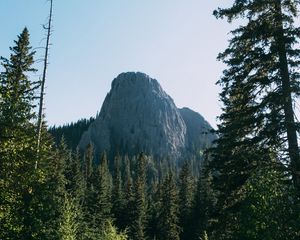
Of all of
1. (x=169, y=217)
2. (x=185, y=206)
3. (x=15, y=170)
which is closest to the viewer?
(x=15, y=170)

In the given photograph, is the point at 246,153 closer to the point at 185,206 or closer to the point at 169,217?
the point at 169,217

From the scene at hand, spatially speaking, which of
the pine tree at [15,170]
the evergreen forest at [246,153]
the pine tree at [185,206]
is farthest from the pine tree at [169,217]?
the pine tree at [15,170]

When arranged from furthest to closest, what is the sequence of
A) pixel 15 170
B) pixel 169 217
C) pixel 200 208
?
pixel 200 208
pixel 169 217
pixel 15 170

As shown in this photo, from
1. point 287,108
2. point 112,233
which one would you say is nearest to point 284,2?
point 287,108

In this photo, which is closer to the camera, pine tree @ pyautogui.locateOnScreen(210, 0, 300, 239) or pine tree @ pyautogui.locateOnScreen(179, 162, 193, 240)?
pine tree @ pyautogui.locateOnScreen(210, 0, 300, 239)

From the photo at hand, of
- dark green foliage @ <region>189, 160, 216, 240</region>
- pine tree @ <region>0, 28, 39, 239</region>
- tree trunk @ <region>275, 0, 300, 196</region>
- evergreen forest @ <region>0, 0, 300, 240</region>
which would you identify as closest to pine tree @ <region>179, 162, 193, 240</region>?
dark green foliage @ <region>189, 160, 216, 240</region>

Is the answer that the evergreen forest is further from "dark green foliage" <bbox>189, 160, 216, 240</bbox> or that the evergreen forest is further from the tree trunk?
"dark green foliage" <bbox>189, 160, 216, 240</bbox>

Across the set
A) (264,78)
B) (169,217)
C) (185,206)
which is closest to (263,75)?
(264,78)

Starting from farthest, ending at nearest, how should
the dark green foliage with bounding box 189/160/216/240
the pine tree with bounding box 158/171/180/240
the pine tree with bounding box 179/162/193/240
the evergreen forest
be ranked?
the pine tree with bounding box 179/162/193/240 → the dark green foliage with bounding box 189/160/216/240 → the pine tree with bounding box 158/171/180/240 → the evergreen forest

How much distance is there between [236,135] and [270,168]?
4.10 metres

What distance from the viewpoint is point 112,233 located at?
30844 millimetres

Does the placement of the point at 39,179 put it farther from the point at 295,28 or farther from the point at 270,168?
the point at 295,28

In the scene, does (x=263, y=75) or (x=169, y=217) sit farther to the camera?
(x=169, y=217)

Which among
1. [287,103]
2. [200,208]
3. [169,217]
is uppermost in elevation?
[287,103]
